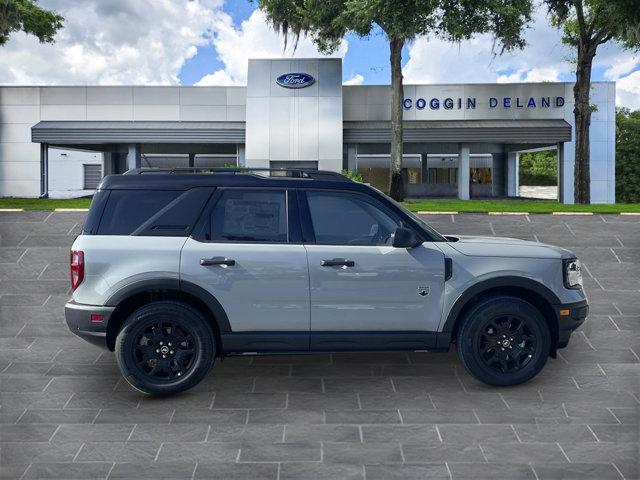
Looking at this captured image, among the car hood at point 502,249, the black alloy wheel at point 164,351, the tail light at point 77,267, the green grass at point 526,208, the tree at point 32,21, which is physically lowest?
the black alloy wheel at point 164,351

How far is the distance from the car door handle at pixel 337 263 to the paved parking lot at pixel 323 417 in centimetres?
115

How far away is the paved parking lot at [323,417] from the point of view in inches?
185

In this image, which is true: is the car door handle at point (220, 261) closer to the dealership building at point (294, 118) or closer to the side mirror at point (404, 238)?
the side mirror at point (404, 238)

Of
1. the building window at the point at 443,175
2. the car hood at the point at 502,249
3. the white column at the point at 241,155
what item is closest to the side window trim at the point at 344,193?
the car hood at the point at 502,249

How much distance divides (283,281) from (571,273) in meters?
2.70

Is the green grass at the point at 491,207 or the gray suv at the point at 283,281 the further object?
the green grass at the point at 491,207

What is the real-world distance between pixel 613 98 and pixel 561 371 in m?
31.4

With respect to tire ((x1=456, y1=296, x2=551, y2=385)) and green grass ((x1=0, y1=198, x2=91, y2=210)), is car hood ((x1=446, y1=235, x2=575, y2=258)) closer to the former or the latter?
tire ((x1=456, y1=296, x2=551, y2=385))

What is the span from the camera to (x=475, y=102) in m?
35.1

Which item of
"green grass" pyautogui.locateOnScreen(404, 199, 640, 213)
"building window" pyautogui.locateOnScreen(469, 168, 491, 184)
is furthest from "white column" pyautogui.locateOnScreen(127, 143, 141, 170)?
"building window" pyautogui.locateOnScreen(469, 168, 491, 184)

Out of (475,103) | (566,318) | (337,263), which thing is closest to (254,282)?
(337,263)

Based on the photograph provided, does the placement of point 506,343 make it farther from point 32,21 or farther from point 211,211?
point 32,21

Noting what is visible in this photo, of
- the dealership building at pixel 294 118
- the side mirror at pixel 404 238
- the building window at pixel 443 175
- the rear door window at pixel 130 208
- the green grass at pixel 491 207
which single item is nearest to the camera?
the side mirror at pixel 404 238

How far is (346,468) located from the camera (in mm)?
4621
